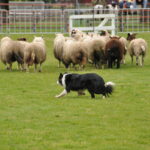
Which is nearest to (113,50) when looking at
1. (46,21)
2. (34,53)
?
(34,53)

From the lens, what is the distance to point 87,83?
615 inches

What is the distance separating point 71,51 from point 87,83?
26.8ft

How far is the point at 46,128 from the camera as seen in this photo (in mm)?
12195

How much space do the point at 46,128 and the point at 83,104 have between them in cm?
304

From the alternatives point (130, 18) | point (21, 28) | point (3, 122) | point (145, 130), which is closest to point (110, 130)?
point (145, 130)

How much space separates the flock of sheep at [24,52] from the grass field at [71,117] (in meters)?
2.52

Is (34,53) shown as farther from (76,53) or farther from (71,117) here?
(71,117)

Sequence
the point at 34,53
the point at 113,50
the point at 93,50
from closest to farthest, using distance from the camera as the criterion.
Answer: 1. the point at 34,53
2. the point at 113,50
3. the point at 93,50

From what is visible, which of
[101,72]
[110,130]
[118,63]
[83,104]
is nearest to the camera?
[110,130]

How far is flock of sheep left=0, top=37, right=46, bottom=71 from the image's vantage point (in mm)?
22953

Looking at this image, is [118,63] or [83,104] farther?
[118,63]

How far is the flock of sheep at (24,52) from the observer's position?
23.0 metres

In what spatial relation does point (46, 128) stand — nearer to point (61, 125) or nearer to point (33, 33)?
point (61, 125)

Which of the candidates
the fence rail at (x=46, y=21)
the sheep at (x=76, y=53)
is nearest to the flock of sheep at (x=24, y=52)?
the sheep at (x=76, y=53)
